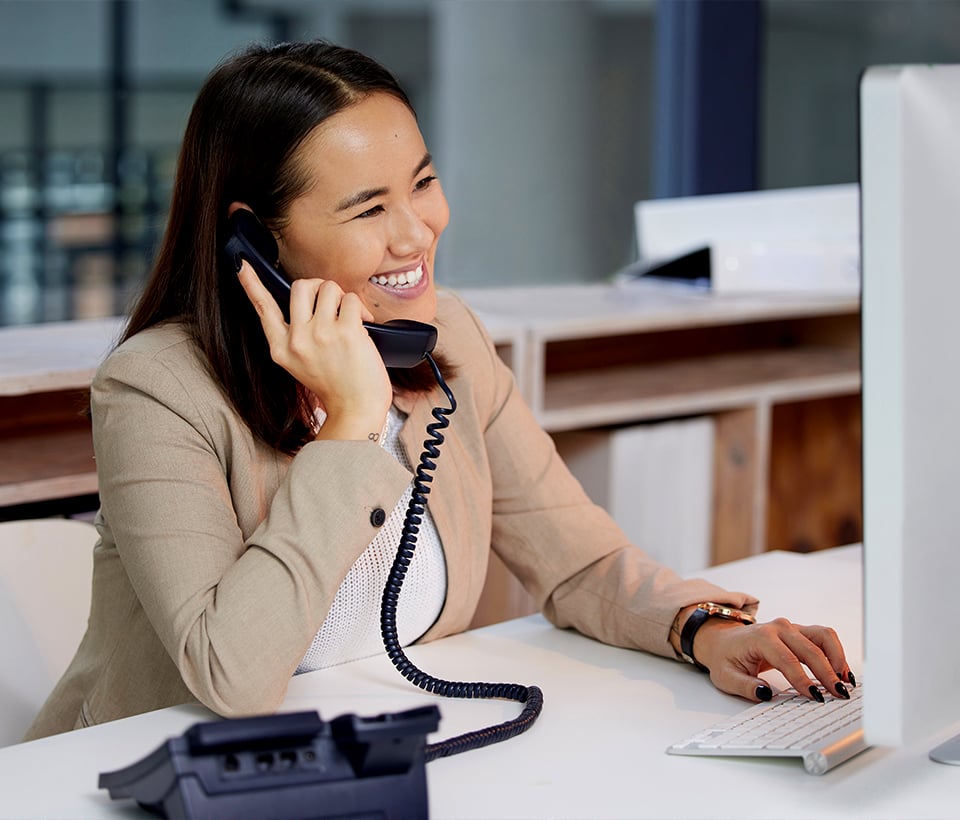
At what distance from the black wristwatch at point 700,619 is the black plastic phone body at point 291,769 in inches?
17.8

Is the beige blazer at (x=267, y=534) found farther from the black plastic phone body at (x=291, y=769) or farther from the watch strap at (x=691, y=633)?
the black plastic phone body at (x=291, y=769)

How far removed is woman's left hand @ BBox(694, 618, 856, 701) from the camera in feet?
4.02

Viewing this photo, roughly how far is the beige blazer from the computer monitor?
18.2 inches

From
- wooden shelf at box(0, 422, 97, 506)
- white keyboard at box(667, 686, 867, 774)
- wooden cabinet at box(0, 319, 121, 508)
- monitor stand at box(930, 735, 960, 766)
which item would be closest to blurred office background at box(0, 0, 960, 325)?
wooden cabinet at box(0, 319, 121, 508)

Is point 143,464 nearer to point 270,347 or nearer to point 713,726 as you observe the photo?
point 270,347

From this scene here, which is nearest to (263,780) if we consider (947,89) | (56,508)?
(947,89)

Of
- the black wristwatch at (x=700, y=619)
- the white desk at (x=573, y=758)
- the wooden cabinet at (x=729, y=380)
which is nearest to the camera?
the white desk at (x=573, y=758)

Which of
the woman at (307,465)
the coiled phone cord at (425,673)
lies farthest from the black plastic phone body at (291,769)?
the woman at (307,465)

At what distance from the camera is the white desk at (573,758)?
1001 mm

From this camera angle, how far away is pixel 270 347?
1.33m

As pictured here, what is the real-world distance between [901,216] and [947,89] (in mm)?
117

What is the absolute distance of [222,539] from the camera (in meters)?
1.24

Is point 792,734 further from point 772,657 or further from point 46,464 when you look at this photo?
point 46,464

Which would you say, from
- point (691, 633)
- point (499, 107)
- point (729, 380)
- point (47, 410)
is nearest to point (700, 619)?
point (691, 633)
